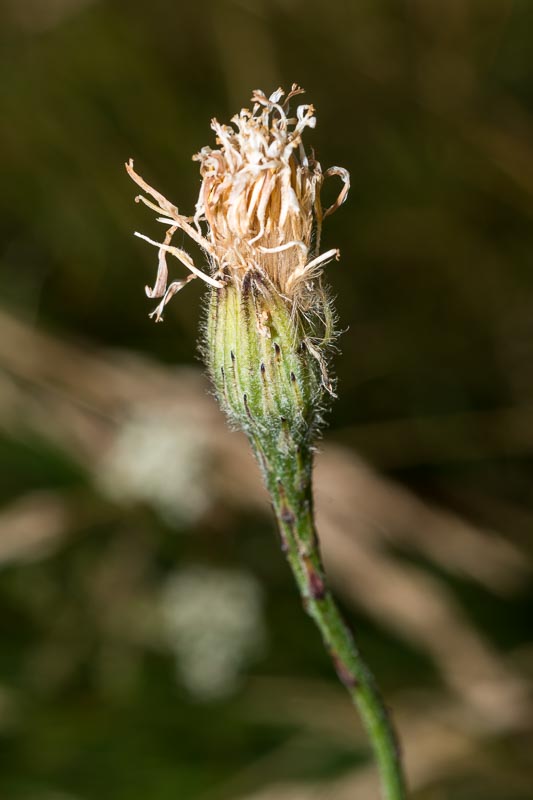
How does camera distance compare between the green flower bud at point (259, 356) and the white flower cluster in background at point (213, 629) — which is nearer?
the green flower bud at point (259, 356)

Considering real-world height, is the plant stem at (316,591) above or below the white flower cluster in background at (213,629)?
below

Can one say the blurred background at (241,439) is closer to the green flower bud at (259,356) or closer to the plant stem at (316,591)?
the plant stem at (316,591)

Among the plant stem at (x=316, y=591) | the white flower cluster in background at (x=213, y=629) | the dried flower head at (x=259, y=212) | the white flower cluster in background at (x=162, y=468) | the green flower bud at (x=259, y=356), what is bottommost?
the plant stem at (x=316, y=591)

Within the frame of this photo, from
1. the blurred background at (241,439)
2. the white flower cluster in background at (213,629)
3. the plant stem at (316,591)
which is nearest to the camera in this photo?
the plant stem at (316,591)

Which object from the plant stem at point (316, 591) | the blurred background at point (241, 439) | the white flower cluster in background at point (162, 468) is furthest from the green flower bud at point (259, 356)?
the white flower cluster in background at point (162, 468)

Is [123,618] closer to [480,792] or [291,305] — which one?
[480,792]

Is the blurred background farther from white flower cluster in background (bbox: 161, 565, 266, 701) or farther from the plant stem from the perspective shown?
→ the plant stem

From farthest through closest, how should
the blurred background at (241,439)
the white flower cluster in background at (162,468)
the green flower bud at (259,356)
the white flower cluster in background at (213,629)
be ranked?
the white flower cluster in background at (162,468), the white flower cluster in background at (213,629), the blurred background at (241,439), the green flower bud at (259,356)
